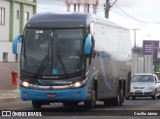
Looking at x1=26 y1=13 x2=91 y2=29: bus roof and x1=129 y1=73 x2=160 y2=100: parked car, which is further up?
x1=26 y1=13 x2=91 y2=29: bus roof

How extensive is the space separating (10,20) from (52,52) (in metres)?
40.0

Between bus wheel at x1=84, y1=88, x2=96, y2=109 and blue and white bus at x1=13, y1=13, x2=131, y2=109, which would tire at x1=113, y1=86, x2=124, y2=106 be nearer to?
bus wheel at x1=84, y1=88, x2=96, y2=109

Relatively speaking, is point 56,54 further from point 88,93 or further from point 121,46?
point 121,46

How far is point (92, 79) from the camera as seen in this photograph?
22766mm

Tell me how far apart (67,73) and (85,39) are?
136 cm

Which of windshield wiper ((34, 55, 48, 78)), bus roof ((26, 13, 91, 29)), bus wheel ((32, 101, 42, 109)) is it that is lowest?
bus wheel ((32, 101, 42, 109))

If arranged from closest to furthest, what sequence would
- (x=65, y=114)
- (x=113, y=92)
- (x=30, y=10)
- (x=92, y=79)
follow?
(x=65, y=114) → (x=92, y=79) → (x=113, y=92) → (x=30, y=10)

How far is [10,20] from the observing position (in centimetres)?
6112

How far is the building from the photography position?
59.2 m

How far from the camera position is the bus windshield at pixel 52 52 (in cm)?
2169

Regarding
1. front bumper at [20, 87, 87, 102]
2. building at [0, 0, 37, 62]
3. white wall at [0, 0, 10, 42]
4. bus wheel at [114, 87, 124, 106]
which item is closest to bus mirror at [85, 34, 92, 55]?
front bumper at [20, 87, 87, 102]

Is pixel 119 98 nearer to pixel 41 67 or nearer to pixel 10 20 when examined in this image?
pixel 41 67

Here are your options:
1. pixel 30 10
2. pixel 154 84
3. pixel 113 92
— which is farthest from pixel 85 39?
pixel 30 10

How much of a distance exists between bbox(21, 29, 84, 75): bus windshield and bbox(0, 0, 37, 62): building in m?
36.1
